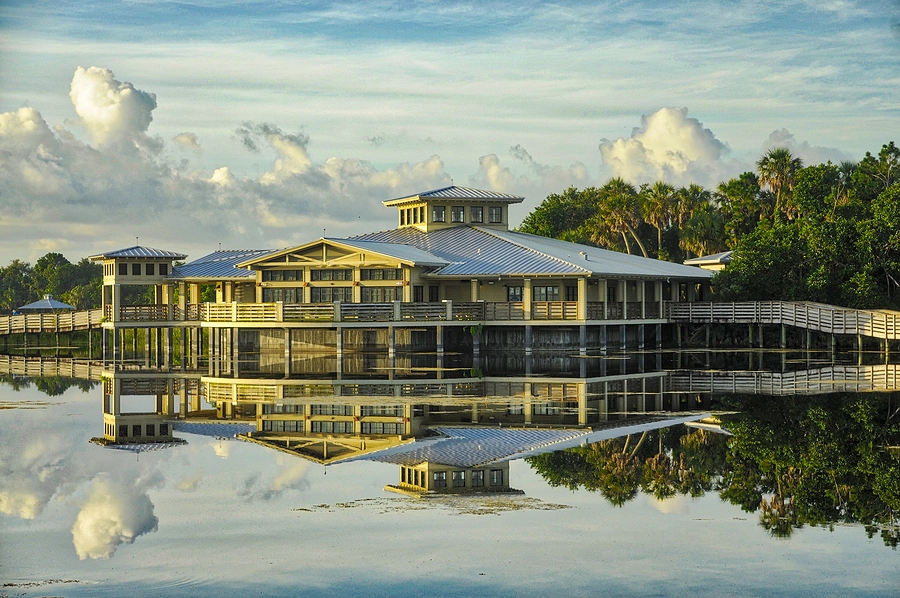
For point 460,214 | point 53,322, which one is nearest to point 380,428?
point 460,214

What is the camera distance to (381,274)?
168 feet

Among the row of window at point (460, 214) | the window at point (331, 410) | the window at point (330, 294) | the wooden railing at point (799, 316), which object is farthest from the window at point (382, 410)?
the row of window at point (460, 214)

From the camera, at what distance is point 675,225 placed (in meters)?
87.9

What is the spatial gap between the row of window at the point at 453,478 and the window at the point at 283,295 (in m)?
32.6

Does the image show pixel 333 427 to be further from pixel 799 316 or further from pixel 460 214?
pixel 460 214

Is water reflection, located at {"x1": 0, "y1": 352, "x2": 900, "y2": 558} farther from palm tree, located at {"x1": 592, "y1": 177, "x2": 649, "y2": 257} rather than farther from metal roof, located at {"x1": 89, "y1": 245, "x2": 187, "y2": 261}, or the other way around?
palm tree, located at {"x1": 592, "y1": 177, "x2": 649, "y2": 257}

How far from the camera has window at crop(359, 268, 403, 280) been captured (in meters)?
50.8

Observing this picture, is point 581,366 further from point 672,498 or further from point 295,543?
point 295,543

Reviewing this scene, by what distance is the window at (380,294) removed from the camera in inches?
1992

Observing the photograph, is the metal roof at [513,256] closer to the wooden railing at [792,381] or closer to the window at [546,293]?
the window at [546,293]

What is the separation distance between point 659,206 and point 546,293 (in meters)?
35.5

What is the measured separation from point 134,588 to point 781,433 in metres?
15.5

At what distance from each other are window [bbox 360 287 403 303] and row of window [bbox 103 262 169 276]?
407 inches

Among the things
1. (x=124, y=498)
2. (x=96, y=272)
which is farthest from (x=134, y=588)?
(x=96, y=272)
